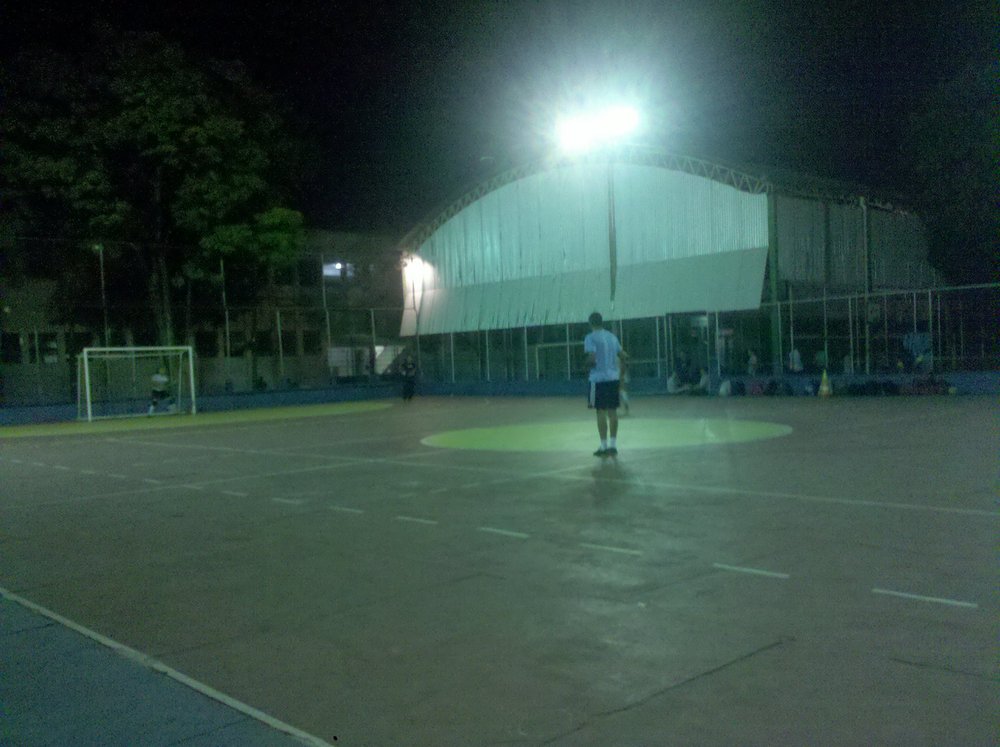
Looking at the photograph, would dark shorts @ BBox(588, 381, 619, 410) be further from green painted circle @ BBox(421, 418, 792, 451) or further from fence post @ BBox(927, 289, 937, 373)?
fence post @ BBox(927, 289, 937, 373)

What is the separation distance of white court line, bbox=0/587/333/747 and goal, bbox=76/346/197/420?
28390 mm

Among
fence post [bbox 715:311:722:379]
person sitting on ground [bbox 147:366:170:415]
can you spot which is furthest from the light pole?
person sitting on ground [bbox 147:366:170:415]

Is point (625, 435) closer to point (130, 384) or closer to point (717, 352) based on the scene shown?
point (717, 352)

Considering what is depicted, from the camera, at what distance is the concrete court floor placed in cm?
430

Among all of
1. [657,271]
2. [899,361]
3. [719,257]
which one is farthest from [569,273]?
[899,361]

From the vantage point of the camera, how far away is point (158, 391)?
1321 inches

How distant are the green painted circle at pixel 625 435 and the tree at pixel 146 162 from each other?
2114 cm

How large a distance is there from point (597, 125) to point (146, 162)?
19346 millimetres

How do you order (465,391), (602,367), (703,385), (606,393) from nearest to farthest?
(602,367) < (606,393) < (703,385) < (465,391)

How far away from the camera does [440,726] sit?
13.8 feet

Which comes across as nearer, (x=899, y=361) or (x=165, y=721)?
(x=165, y=721)

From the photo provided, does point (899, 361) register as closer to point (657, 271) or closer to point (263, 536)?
point (657, 271)

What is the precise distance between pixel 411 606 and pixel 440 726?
2.02m

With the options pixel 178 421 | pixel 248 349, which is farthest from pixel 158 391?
pixel 248 349
